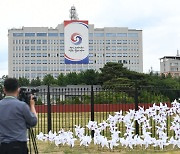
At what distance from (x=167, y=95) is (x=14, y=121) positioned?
15.0 meters

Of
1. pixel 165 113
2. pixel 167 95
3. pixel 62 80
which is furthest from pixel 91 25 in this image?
pixel 165 113

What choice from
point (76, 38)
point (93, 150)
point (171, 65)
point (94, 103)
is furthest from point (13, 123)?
point (171, 65)

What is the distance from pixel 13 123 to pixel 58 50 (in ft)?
385

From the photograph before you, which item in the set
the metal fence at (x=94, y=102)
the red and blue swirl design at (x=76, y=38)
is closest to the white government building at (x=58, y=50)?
the red and blue swirl design at (x=76, y=38)

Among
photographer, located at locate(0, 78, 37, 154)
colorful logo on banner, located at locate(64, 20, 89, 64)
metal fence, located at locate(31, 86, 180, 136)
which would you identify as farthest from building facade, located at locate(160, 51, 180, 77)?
photographer, located at locate(0, 78, 37, 154)

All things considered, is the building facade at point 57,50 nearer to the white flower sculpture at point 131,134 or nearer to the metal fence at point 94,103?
the metal fence at point 94,103

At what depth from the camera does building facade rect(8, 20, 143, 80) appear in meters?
119

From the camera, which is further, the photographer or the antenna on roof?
the antenna on roof

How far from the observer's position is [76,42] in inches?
2625

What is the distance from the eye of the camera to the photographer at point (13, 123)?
4.56 m

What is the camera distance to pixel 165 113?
11.3 meters

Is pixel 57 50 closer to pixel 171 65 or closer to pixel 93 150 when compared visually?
pixel 171 65

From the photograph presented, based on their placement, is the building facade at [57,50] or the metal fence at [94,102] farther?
the building facade at [57,50]

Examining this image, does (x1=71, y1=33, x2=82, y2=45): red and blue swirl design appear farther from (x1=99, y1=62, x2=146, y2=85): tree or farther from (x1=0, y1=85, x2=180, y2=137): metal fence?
(x1=0, y1=85, x2=180, y2=137): metal fence
